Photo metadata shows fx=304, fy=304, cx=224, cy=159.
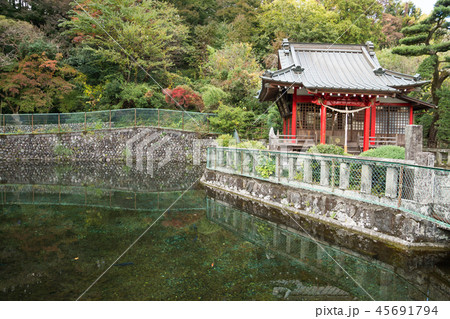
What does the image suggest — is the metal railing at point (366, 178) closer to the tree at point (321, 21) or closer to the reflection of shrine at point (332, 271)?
the reflection of shrine at point (332, 271)

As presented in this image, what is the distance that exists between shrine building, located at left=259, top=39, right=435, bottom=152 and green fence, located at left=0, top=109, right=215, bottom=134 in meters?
8.28

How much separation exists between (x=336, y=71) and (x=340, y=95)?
2.29 metres

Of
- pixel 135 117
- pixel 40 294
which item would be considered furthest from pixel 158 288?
pixel 135 117

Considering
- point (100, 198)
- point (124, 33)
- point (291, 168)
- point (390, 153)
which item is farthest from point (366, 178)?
point (124, 33)

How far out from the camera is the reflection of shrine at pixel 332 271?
469cm

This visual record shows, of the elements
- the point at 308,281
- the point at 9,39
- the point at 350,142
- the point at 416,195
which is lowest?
the point at 308,281

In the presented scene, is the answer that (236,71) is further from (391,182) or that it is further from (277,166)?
(391,182)

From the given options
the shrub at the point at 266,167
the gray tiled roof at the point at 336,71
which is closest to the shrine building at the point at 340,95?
the gray tiled roof at the point at 336,71

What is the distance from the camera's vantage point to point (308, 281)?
5.09m

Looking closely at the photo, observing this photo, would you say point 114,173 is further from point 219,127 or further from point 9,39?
point 9,39

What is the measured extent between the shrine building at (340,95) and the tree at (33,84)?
1676 cm

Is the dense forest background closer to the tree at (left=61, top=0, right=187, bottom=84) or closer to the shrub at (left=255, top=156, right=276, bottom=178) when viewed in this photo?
the tree at (left=61, top=0, right=187, bottom=84)

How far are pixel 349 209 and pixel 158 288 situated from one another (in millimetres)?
5058

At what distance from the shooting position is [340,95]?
46.0ft
